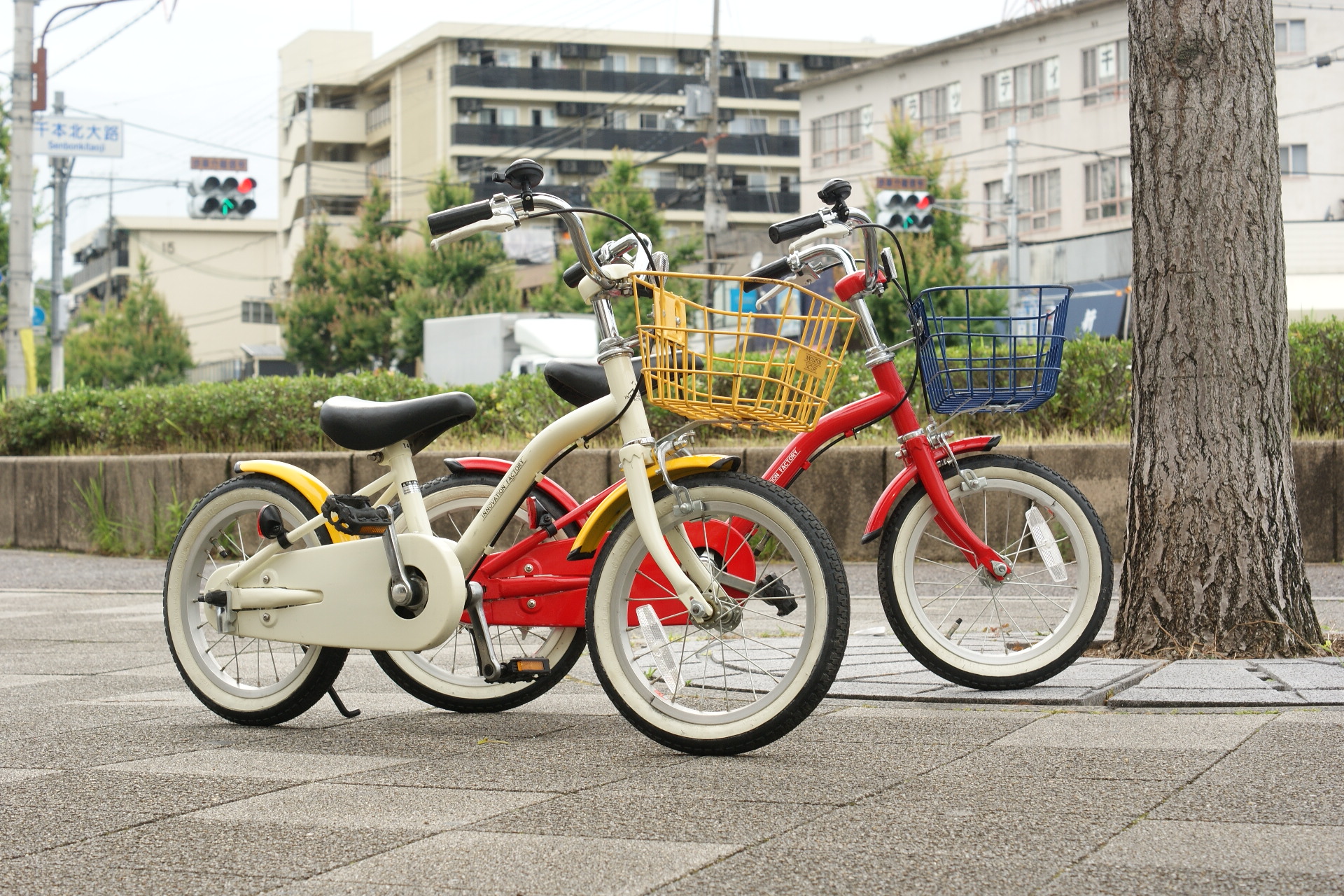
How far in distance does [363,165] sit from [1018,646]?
242ft

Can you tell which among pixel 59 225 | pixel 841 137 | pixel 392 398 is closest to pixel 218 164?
pixel 59 225

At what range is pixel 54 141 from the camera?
65.8ft

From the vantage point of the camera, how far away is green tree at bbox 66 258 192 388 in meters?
57.1

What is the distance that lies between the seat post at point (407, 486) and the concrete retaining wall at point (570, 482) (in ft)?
14.6

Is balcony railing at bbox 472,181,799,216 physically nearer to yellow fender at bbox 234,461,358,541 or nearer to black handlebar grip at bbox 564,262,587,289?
yellow fender at bbox 234,461,358,541

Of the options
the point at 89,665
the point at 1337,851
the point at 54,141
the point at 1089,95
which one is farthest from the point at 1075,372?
the point at 1089,95

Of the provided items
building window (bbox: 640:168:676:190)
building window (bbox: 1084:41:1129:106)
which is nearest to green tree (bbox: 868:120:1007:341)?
building window (bbox: 1084:41:1129:106)

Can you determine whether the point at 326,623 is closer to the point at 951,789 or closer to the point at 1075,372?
the point at 951,789

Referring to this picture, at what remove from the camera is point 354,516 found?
4.45 metres

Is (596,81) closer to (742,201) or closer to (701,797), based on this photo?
(742,201)

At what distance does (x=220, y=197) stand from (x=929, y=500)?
65.1 feet

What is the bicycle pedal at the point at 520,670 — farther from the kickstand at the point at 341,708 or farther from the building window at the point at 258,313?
the building window at the point at 258,313

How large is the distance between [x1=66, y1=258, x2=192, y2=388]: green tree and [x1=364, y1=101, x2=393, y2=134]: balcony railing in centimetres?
1663

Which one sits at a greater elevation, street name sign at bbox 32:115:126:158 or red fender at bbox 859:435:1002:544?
street name sign at bbox 32:115:126:158
